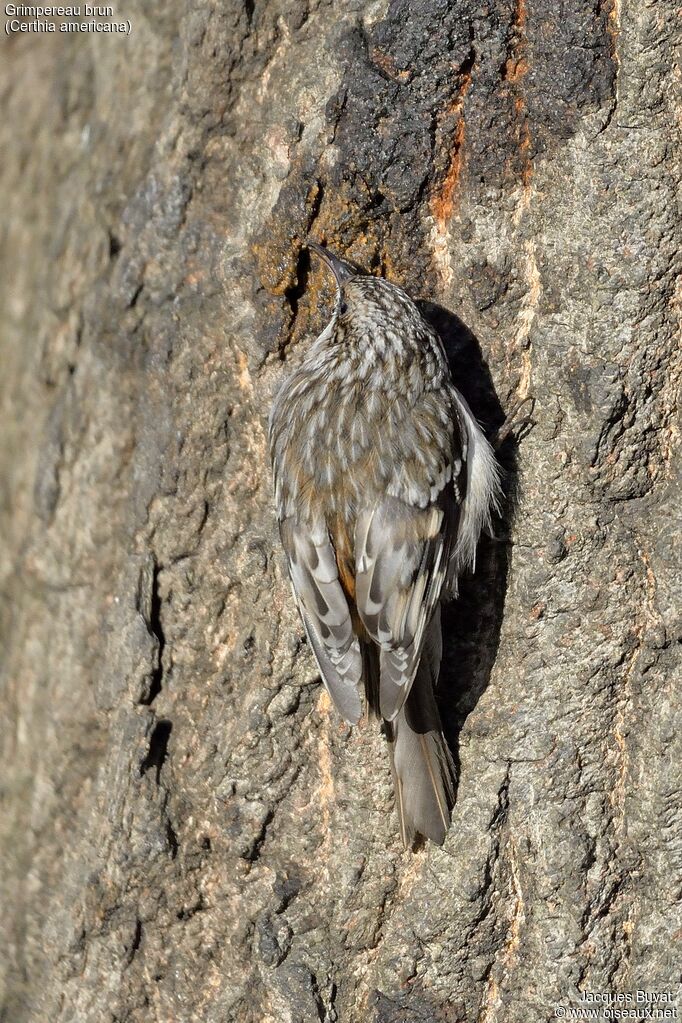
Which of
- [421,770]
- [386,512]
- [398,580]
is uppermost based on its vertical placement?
[386,512]

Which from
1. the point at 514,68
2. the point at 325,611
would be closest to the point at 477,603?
the point at 325,611

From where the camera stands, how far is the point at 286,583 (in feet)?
10.4

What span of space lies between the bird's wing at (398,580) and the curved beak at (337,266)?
643 mm

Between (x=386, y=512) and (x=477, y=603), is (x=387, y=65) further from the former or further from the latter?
(x=477, y=603)

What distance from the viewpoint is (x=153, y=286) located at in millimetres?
3449

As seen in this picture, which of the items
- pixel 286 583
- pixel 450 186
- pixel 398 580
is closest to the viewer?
pixel 398 580

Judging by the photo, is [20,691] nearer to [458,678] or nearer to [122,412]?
[122,412]

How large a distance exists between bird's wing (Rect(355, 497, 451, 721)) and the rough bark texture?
205 millimetres

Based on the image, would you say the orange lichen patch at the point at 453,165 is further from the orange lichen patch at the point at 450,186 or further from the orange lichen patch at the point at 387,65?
the orange lichen patch at the point at 387,65

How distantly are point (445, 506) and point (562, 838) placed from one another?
3.14 feet

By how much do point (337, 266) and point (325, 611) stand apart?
→ 0.97 meters

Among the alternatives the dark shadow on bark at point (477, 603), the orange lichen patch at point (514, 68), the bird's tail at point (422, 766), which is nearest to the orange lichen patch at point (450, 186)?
the orange lichen patch at point (514, 68)

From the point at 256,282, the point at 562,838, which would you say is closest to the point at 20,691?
the point at 256,282

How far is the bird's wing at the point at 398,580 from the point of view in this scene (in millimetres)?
2820
